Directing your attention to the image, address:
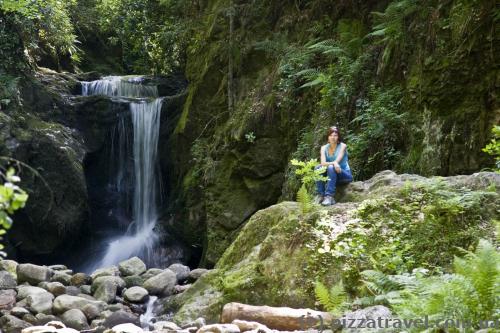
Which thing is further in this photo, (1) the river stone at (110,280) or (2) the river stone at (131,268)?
(2) the river stone at (131,268)

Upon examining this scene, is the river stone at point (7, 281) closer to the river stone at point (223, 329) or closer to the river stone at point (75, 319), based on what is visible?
the river stone at point (75, 319)

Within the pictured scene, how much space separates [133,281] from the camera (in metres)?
10.5

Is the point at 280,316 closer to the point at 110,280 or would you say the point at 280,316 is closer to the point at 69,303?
the point at 69,303

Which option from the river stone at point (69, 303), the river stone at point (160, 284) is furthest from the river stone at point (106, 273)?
Result: the river stone at point (69, 303)

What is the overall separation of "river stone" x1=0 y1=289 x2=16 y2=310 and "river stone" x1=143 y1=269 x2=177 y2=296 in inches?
93.6

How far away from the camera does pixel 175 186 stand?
51.4 ft

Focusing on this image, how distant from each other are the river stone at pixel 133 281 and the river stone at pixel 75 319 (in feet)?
6.69

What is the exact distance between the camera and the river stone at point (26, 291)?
909cm

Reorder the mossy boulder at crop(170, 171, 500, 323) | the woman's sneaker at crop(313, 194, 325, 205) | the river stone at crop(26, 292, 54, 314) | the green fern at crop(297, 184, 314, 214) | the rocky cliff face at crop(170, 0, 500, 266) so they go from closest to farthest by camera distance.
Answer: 1. the mossy boulder at crop(170, 171, 500, 323)
2. the green fern at crop(297, 184, 314, 214)
3. the woman's sneaker at crop(313, 194, 325, 205)
4. the rocky cliff face at crop(170, 0, 500, 266)
5. the river stone at crop(26, 292, 54, 314)

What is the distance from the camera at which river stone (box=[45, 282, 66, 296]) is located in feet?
31.5

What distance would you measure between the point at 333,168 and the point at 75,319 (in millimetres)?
4821

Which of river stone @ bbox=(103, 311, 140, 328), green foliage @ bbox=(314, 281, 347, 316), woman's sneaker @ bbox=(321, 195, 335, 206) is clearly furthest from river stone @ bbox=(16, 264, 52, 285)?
green foliage @ bbox=(314, 281, 347, 316)

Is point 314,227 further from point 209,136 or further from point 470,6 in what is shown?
point 209,136

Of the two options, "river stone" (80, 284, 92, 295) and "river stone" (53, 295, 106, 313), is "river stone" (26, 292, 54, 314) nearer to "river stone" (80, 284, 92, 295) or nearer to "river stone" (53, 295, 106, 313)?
"river stone" (53, 295, 106, 313)
